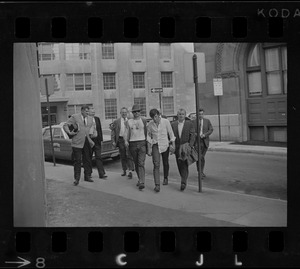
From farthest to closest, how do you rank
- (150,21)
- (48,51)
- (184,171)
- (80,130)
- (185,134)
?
(185,134) → (80,130) → (184,171) → (48,51) → (150,21)

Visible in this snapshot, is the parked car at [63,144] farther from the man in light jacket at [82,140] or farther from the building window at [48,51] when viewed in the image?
the building window at [48,51]

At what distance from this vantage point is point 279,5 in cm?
299

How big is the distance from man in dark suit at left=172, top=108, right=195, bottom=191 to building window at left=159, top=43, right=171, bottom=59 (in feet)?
3.40

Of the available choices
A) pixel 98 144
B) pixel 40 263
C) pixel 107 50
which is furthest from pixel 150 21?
pixel 40 263

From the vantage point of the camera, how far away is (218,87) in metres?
4.45

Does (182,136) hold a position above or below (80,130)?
below

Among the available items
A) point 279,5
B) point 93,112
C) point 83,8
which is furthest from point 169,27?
point 93,112

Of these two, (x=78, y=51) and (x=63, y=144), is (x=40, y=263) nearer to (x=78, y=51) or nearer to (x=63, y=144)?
(x=63, y=144)

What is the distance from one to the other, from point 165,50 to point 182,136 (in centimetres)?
161

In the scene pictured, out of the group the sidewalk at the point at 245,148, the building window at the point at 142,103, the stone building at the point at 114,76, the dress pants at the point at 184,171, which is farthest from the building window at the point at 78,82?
the sidewalk at the point at 245,148

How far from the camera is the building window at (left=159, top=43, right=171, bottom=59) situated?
3213 millimetres

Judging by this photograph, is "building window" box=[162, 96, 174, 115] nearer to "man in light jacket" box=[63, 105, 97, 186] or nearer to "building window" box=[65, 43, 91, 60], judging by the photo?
"man in light jacket" box=[63, 105, 97, 186]
